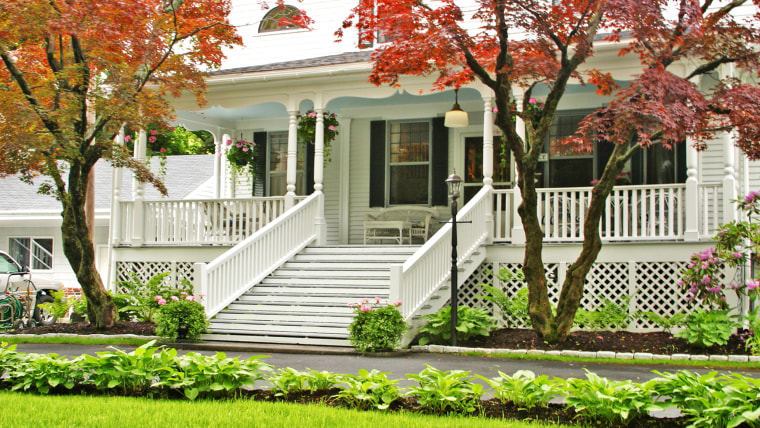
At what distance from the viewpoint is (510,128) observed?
32.7 feet

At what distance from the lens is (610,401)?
5223 millimetres

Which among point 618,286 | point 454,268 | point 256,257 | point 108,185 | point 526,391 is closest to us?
point 526,391

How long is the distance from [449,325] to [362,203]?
233 inches

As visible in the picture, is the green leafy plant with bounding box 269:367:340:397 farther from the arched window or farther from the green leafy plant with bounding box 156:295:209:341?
the arched window

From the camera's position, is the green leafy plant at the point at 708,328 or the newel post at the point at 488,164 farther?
the newel post at the point at 488,164

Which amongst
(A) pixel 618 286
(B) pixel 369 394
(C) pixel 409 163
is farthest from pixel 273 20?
(B) pixel 369 394

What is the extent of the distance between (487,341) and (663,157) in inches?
210

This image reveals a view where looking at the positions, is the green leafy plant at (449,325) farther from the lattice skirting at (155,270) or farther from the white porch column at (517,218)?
the lattice skirting at (155,270)

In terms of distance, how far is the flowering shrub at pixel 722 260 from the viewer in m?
10.4

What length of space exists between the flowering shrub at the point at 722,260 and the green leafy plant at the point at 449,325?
9.31 ft

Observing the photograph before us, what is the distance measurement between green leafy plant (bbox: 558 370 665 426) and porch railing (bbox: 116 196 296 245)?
31.3 feet

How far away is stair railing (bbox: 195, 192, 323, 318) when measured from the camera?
11.6 metres

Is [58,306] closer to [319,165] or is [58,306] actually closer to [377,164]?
[319,165]

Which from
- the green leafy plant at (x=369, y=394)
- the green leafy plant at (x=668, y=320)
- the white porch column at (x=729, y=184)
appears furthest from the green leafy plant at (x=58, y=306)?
the white porch column at (x=729, y=184)
